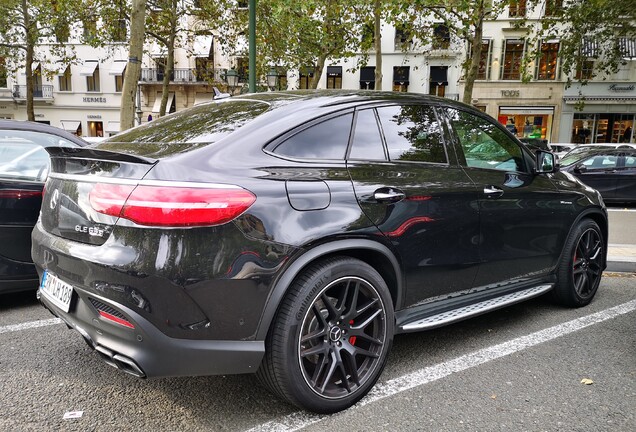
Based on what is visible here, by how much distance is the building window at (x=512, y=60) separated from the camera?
102ft

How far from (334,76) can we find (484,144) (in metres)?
32.5

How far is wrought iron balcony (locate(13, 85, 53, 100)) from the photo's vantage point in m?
37.4

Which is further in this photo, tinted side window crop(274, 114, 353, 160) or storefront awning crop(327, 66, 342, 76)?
storefront awning crop(327, 66, 342, 76)

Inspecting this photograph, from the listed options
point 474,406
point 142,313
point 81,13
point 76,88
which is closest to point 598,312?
point 474,406

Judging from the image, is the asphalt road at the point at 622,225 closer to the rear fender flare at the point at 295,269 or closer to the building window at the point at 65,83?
the rear fender flare at the point at 295,269

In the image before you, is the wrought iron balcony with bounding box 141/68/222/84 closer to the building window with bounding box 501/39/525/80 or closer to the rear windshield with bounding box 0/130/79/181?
the building window with bounding box 501/39/525/80

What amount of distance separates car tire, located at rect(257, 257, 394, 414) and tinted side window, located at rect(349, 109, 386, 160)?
615mm

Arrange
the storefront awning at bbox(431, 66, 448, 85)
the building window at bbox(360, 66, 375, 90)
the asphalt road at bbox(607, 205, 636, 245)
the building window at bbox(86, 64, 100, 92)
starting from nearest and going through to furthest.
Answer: the asphalt road at bbox(607, 205, 636, 245) → the storefront awning at bbox(431, 66, 448, 85) → the building window at bbox(360, 66, 375, 90) → the building window at bbox(86, 64, 100, 92)

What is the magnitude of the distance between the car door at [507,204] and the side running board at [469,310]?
11 centimetres

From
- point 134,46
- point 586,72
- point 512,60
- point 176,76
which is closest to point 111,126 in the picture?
point 176,76

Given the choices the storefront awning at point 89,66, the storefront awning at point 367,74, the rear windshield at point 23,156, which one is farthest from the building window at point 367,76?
the rear windshield at point 23,156

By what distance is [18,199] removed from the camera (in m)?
3.77

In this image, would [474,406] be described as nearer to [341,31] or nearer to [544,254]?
[544,254]

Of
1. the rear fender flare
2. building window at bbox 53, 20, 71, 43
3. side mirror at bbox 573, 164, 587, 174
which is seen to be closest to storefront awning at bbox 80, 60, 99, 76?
building window at bbox 53, 20, 71, 43
